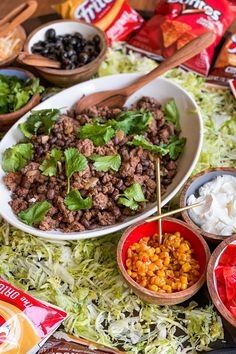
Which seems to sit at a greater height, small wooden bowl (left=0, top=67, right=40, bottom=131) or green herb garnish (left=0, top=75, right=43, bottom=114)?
green herb garnish (left=0, top=75, right=43, bottom=114)

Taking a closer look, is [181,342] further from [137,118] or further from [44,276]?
[137,118]

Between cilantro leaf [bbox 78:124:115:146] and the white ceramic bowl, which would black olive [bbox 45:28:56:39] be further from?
cilantro leaf [bbox 78:124:115:146]

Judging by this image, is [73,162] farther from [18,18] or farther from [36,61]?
→ [18,18]

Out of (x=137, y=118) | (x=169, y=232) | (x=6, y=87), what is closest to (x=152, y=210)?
(x=169, y=232)

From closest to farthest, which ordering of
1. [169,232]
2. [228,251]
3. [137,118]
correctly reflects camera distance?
[228,251]
[169,232]
[137,118]

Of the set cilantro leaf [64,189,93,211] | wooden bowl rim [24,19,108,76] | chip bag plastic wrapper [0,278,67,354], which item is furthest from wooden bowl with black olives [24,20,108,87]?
chip bag plastic wrapper [0,278,67,354]
